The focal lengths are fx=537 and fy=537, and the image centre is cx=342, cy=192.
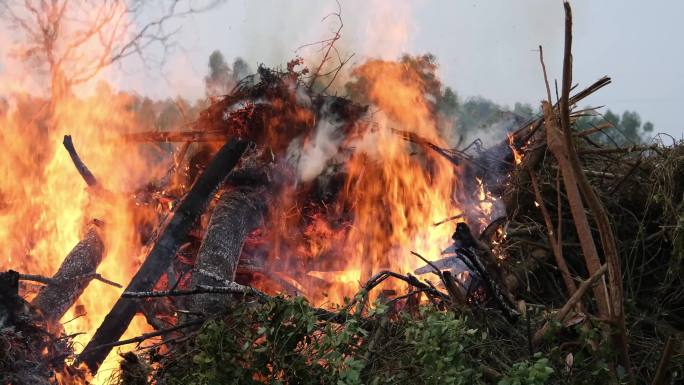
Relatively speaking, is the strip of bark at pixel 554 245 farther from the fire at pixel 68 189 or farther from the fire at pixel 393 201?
the fire at pixel 68 189

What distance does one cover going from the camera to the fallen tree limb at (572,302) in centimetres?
274

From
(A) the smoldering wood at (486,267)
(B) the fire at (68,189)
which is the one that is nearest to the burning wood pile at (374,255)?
(A) the smoldering wood at (486,267)

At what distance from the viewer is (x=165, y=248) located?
4.73m

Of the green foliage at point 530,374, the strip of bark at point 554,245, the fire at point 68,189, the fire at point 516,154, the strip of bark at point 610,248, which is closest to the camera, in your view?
the green foliage at point 530,374

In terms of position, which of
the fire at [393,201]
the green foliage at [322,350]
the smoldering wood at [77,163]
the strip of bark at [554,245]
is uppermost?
the fire at [393,201]

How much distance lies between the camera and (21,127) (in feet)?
21.8

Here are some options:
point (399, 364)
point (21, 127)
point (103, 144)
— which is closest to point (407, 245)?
point (399, 364)

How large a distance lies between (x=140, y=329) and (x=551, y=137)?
386 cm

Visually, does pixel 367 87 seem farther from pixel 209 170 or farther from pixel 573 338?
pixel 573 338

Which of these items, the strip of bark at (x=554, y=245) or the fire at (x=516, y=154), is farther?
the fire at (x=516, y=154)

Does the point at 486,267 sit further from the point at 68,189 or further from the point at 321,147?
the point at 68,189

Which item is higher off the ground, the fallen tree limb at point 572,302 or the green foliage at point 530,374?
the fallen tree limb at point 572,302

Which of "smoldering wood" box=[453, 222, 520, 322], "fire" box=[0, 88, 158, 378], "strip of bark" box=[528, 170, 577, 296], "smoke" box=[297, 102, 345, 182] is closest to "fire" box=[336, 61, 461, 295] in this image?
"smoke" box=[297, 102, 345, 182]

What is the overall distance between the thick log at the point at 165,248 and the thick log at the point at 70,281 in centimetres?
68
